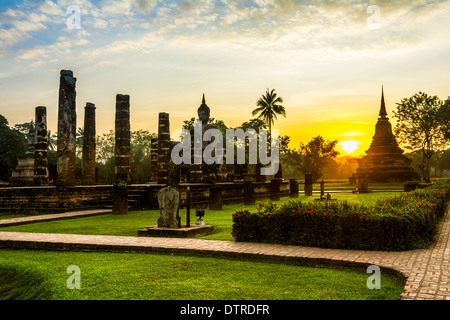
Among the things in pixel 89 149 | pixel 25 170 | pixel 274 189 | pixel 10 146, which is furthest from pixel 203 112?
pixel 10 146

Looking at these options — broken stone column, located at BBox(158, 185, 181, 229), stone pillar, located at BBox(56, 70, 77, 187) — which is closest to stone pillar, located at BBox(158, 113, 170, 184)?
stone pillar, located at BBox(56, 70, 77, 187)

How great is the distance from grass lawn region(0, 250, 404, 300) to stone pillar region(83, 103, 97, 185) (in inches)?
727

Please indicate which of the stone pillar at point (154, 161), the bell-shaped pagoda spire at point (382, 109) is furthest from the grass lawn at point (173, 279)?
the bell-shaped pagoda spire at point (382, 109)

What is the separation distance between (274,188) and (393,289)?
19557 millimetres

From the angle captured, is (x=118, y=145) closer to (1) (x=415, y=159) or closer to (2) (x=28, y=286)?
(2) (x=28, y=286)

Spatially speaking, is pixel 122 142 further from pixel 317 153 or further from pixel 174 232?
pixel 317 153

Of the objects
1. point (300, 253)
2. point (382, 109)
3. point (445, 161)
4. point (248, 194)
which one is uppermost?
point (382, 109)

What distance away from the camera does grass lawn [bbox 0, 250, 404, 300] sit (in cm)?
577

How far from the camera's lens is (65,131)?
64.3ft

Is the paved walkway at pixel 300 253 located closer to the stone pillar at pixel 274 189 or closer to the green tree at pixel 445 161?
the stone pillar at pixel 274 189

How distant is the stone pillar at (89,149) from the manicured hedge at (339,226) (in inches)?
739

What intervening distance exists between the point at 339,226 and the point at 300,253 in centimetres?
130
